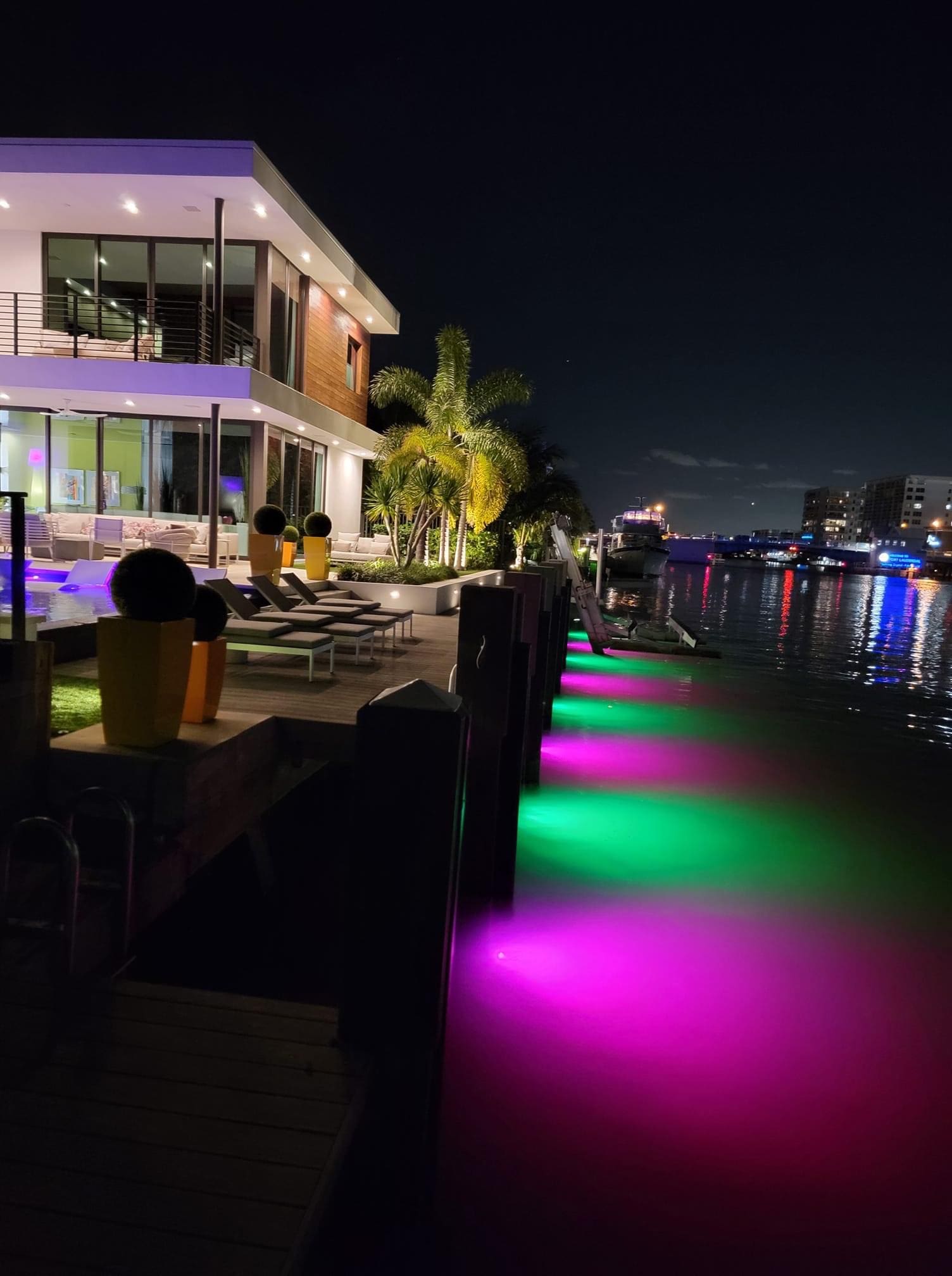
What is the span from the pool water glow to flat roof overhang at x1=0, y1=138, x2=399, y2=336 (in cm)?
1359

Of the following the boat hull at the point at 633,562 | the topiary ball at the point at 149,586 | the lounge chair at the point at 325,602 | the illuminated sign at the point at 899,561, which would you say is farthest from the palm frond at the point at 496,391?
the illuminated sign at the point at 899,561

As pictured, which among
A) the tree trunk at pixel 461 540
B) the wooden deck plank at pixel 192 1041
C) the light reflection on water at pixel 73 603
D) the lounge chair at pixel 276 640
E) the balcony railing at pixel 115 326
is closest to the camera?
the wooden deck plank at pixel 192 1041

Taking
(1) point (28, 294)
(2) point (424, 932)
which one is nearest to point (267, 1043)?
(2) point (424, 932)

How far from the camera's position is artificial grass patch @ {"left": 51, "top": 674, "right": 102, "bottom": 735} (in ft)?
21.0

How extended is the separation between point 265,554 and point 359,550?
9.28 m

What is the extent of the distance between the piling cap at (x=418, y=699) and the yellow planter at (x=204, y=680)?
338cm

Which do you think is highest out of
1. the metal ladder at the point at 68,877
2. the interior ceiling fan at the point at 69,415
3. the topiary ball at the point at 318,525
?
the interior ceiling fan at the point at 69,415

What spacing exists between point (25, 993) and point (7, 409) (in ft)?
68.9

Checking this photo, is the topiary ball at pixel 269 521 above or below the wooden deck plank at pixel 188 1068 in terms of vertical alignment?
above

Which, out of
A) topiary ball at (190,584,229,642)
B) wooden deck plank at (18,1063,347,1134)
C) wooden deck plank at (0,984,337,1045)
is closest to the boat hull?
topiary ball at (190,584,229,642)

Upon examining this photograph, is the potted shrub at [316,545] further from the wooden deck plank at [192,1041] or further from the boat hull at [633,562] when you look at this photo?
the boat hull at [633,562]

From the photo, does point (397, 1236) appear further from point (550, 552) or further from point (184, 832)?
point (550, 552)

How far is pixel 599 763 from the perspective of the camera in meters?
12.8

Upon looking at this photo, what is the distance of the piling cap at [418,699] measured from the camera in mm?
2873
